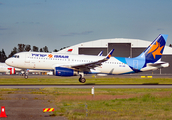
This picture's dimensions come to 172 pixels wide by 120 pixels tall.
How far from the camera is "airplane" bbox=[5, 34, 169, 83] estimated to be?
3759 cm

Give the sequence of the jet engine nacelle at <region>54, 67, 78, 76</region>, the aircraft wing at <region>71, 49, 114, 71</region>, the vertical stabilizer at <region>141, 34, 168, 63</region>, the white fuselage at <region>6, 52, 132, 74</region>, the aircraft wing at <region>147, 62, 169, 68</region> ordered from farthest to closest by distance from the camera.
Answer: the vertical stabilizer at <region>141, 34, 168, 63</region> < the aircraft wing at <region>147, 62, 169, 68</region> < the white fuselage at <region>6, 52, 132, 74</region> < the aircraft wing at <region>71, 49, 114, 71</region> < the jet engine nacelle at <region>54, 67, 78, 76</region>

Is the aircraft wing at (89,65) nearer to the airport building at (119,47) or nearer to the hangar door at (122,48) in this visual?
the airport building at (119,47)

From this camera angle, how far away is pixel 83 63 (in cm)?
3941

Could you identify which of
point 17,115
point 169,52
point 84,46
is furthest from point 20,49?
point 17,115

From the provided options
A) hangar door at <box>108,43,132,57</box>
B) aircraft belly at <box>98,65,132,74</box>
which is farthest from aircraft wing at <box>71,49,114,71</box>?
hangar door at <box>108,43,132,57</box>

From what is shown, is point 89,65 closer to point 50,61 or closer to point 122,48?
point 50,61

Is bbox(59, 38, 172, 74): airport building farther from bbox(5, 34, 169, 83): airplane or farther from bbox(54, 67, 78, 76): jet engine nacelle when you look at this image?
bbox(54, 67, 78, 76): jet engine nacelle

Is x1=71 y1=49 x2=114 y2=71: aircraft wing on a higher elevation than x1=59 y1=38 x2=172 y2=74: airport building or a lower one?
lower

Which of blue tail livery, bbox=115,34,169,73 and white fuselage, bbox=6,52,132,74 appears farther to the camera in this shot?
blue tail livery, bbox=115,34,169,73

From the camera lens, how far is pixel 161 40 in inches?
1651

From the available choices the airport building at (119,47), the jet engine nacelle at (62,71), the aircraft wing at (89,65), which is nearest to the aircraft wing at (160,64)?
the aircraft wing at (89,65)

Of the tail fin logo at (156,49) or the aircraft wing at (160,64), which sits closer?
the aircraft wing at (160,64)

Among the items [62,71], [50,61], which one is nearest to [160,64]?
[62,71]

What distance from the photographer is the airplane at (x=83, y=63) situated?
3759 cm
